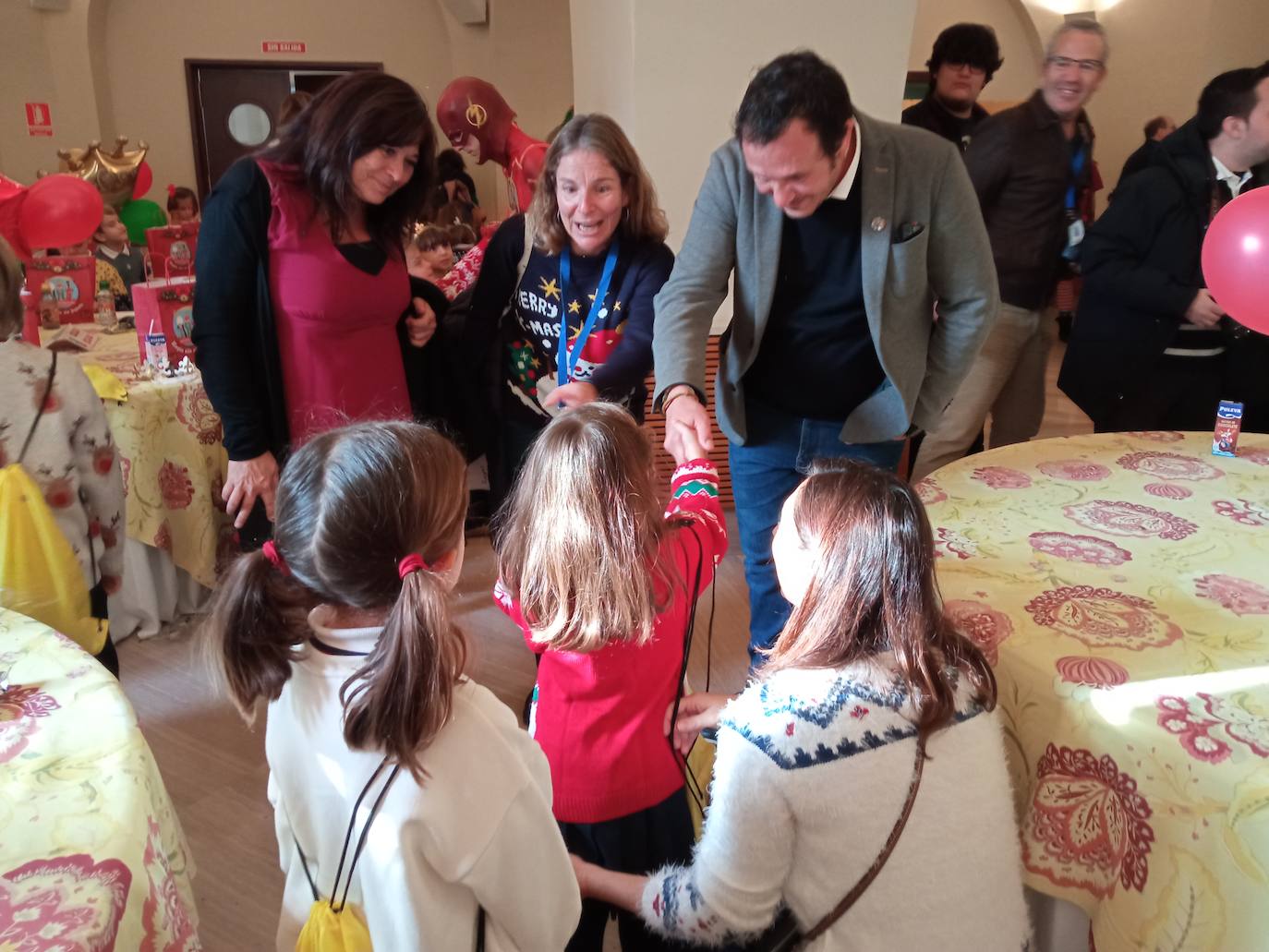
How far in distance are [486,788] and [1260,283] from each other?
1.65 m

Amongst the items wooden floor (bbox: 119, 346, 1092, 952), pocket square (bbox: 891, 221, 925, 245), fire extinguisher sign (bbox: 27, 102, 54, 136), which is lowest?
wooden floor (bbox: 119, 346, 1092, 952)

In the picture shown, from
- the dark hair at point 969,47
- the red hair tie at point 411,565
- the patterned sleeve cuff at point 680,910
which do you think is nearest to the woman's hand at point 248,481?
the red hair tie at point 411,565

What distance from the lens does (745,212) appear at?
1.72 metres

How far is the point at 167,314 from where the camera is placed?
8.92ft

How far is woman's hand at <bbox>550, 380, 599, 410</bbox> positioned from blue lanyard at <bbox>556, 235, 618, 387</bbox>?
0.48ft

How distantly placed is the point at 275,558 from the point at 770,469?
1.14 meters

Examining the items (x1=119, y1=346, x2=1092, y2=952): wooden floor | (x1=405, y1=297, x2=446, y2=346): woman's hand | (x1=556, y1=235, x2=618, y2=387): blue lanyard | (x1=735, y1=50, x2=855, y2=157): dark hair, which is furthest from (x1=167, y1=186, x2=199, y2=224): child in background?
(x1=735, y1=50, x2=855, y2=157): dark hair

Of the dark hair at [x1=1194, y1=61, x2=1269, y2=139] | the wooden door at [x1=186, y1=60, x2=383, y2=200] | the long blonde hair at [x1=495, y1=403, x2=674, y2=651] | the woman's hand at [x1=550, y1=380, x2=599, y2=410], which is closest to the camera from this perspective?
the long blonde hair at [x1=495, y1=403, x2=674, y2=651]

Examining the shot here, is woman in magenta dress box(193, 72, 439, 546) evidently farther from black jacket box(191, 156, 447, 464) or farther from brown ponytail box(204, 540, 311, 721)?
brown ponytail box(204, 540, 311, 721)

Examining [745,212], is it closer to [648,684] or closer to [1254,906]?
[648,684]

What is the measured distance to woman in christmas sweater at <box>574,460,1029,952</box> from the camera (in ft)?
3.05

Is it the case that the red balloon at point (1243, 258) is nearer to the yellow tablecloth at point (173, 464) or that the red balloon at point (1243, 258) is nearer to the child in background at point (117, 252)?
the yellow tablecloth at point (173, 464)

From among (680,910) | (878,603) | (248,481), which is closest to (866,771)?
(878,603)

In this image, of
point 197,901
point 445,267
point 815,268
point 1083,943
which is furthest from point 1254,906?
point 445,267
